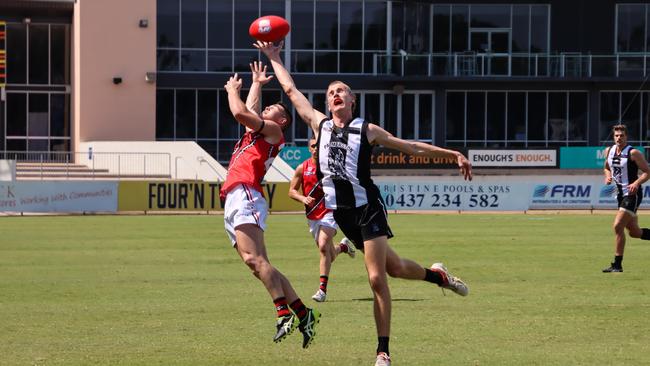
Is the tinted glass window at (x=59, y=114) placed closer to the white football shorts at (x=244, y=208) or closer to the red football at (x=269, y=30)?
the red football at (x=269, y=30)

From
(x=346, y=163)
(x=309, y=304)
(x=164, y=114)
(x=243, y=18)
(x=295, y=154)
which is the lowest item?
(x=309, y=304)

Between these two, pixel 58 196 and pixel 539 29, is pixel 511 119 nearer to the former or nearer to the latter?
pixel 539 29

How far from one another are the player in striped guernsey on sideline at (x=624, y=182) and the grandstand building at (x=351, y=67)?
A: 35.0m

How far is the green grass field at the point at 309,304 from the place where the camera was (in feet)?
33.1

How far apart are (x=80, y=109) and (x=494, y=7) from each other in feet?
64.3

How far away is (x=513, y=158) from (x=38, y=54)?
2203cm

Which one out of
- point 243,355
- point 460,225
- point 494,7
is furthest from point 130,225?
point 494,7

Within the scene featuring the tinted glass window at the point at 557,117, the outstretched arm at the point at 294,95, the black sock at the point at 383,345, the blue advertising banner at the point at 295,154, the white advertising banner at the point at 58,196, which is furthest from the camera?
the tinted glass window at the point at 557,117

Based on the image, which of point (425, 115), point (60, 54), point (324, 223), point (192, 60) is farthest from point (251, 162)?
point (60, 54)

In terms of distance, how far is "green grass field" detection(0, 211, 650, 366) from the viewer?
10094 mm

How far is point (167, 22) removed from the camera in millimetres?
52688

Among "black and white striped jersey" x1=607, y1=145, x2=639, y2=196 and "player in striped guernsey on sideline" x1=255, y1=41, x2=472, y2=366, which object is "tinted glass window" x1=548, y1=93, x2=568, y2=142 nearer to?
"black and white striped jersey" x1=607, y1=145, x2=639, y2=196

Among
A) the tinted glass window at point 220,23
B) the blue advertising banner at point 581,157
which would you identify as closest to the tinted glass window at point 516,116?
the blue advertising banner at point 581,157

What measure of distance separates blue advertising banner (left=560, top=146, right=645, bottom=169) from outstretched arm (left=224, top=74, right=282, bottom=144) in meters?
41.3
